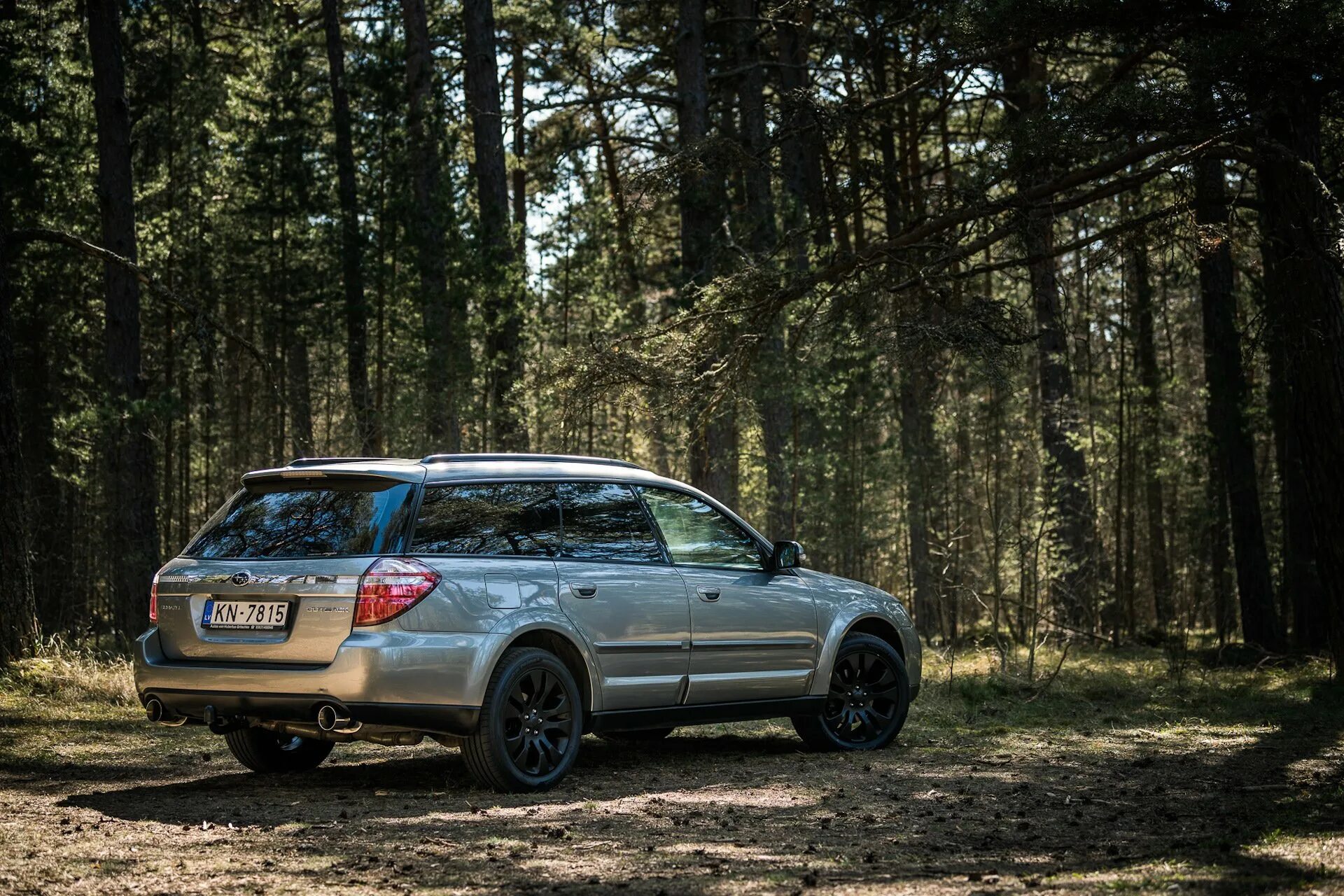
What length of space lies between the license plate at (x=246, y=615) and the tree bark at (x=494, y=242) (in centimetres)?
1186

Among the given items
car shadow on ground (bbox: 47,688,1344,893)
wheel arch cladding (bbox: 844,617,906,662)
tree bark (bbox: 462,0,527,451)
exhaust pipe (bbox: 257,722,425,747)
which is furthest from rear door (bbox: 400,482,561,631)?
tree bark (bbox: 462,0,527,451)

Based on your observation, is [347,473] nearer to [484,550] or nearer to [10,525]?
[484,550]

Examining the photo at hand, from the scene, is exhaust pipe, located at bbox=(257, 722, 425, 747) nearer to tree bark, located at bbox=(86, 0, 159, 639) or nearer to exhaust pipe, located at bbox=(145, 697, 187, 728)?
exhaust pipe, located at bbox=(145, 697, 187, 728)

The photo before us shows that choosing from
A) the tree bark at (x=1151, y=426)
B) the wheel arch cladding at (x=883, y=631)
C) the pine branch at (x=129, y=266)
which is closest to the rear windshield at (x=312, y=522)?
the wheel arch cladding at (x=883, y=631)

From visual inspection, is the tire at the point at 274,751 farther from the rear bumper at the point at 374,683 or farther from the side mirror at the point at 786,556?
the side mirror at the point at 786,556

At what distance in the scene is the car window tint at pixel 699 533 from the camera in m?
8.48

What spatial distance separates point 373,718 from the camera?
6.71 metres

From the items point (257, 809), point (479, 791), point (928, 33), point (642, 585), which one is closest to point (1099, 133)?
point (928, 33)

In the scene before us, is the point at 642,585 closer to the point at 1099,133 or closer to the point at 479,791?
the point at 479,791

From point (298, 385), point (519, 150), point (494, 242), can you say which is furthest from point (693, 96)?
point (519, 150)

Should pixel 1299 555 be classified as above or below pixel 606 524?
below

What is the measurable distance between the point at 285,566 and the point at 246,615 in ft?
1.11

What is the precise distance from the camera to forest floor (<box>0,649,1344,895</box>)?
520 cm

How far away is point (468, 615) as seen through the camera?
7012mm
